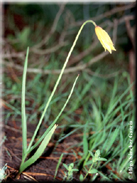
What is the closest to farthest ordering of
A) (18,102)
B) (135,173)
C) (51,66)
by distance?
(135,173)
(18,102)
(51,66)

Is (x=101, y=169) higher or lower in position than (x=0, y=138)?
lower

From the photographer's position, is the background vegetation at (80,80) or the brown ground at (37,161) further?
the background vegetation at (80,80)

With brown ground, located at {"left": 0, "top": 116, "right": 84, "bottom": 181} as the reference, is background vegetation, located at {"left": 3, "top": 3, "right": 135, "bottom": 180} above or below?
above

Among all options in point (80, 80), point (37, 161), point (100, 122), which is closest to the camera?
point (37, 161)

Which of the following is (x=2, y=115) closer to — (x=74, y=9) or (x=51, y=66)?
(x=51, y=66)

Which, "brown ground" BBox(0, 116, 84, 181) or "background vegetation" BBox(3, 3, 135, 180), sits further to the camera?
"background vegetation" BBox(3, 3, 135, 180)

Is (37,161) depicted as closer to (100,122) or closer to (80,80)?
(100,122)

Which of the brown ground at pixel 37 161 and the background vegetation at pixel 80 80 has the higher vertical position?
the background vegetation at pixel 80 80

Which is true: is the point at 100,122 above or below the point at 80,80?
below

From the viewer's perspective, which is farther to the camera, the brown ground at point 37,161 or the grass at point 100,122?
the grass at point 100,122

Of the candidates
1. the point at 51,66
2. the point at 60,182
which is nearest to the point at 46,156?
the point at 60,182

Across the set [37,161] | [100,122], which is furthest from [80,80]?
[37,161]
